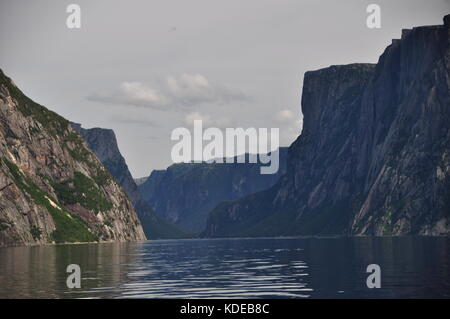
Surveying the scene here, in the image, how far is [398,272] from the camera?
92.9 meters
